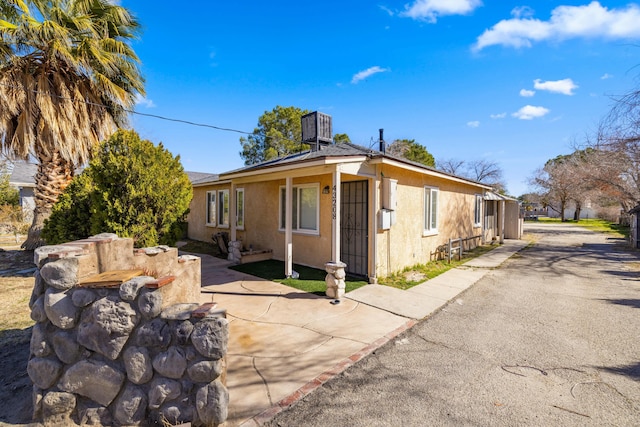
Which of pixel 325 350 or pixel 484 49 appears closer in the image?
pixel 325 350

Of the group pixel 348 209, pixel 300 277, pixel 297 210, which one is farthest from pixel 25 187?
pixel 348 209

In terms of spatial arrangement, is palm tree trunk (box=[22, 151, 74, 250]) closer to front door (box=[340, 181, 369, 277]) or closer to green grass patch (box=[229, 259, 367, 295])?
green grass patch (box=[229, 259, 367, 295])

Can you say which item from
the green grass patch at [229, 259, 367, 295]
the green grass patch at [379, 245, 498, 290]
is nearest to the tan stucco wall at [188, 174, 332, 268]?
the green grass patch at [229, 259, 367, 295]

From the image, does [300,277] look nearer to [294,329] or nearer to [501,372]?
[294,329]

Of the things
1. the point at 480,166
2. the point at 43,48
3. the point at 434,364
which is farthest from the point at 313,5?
the point at 480,166

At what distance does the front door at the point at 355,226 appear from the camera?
7.57 m

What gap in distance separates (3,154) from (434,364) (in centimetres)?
1215

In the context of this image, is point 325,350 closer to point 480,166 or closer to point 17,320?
point 17,320

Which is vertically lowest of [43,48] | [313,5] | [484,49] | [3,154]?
[3,154]

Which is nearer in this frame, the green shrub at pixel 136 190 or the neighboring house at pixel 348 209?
the green shrub at pixel 136 190

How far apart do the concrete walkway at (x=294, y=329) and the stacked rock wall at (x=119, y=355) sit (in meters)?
0.54

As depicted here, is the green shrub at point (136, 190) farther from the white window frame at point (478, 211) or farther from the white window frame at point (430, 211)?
the white window frame at point (478, 211)

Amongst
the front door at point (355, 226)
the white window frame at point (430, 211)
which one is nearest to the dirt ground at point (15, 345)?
the front door at point (355, 226)

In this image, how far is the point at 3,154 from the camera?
8.25 m
